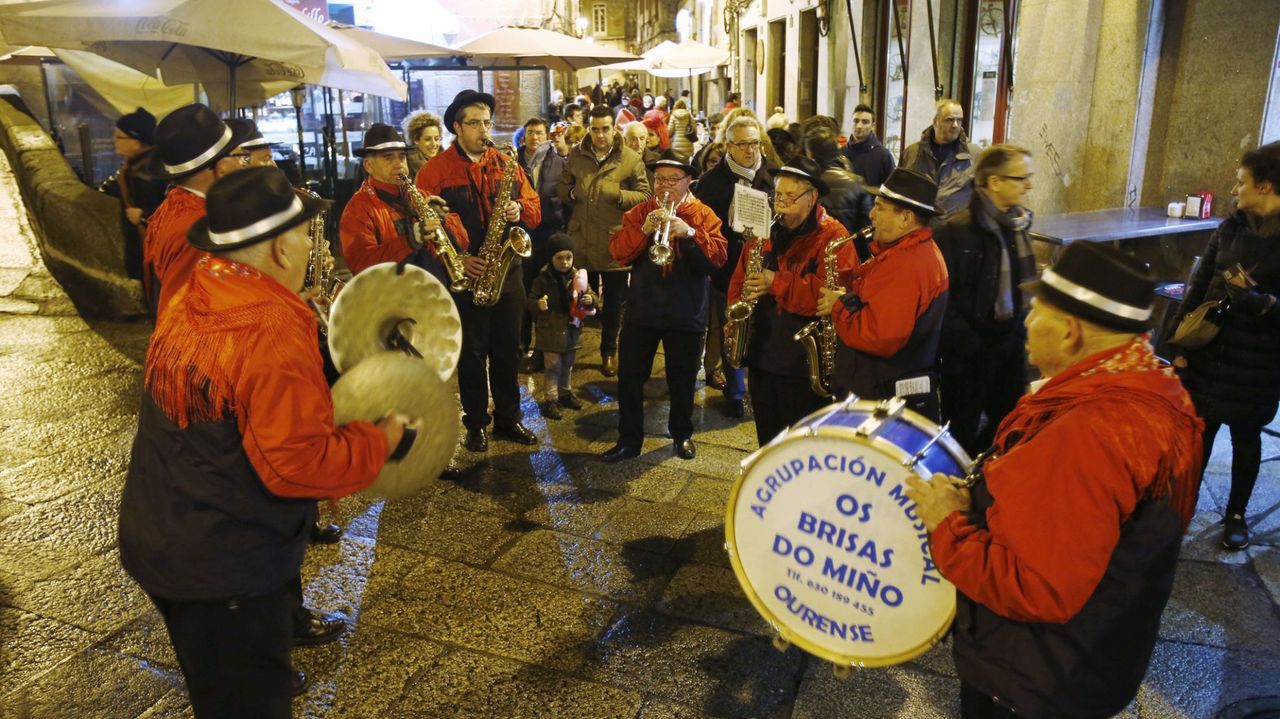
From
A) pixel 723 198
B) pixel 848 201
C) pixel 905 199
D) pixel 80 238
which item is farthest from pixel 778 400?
pixel 80 238

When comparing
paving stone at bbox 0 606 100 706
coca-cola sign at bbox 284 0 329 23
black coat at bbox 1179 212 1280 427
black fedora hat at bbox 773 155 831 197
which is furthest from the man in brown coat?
coca-cola sign at bbox 284 0 329 23

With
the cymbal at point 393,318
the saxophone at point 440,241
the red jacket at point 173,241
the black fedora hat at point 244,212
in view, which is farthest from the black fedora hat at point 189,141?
the saxophone at point 440,241

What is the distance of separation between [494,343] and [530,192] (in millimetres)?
1058

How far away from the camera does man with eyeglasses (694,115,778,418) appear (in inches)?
250

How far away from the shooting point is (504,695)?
11.5 ft

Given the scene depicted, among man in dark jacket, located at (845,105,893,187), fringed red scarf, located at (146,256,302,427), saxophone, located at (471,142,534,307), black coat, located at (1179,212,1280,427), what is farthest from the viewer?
man in dark jacket, located at (845,105,893,187)

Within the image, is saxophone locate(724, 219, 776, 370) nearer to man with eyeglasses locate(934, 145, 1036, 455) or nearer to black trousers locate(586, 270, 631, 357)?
man with eyeglasses locate(934, 145, 1036, 455)

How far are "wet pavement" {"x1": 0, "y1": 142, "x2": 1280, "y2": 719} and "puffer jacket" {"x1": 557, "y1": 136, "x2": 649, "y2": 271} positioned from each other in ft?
6.09

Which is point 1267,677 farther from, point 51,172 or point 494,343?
point 51,172

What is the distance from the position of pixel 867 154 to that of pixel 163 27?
20.6ft

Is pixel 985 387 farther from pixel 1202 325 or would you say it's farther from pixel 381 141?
pixel 381 141

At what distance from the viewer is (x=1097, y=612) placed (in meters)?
2.14

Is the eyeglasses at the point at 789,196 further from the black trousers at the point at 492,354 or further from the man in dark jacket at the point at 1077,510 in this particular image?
the man in dark jacket at the point at 1077,510

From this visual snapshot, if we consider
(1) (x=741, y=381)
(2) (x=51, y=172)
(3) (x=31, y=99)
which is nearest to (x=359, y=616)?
(1) (x=741, y=381)
